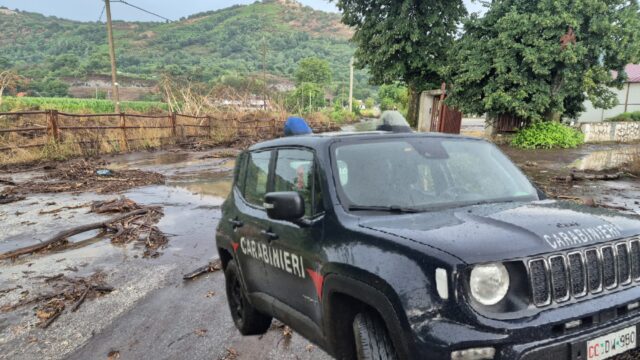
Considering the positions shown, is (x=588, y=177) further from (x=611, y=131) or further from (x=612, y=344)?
(x=611, y=131)

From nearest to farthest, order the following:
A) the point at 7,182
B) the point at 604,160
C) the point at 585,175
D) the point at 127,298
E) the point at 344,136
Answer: the point at 344,136 < the point at 127,298 < the point at 7,182 < the point at 585,175 < the point at 604,160

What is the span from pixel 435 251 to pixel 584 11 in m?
19.3

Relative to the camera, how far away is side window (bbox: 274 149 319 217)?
3126mm

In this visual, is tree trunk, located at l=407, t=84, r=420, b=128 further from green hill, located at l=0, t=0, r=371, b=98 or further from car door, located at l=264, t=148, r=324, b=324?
green hill, located at l=0, t=0, r=371, b=98

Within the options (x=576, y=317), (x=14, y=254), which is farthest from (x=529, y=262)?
(x=14, y=254)

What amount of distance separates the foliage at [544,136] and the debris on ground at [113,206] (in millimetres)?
16550

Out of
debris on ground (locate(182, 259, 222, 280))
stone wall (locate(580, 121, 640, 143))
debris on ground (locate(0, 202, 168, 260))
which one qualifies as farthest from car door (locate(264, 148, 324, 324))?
stone wall (locate(580, 121, 640, 143))

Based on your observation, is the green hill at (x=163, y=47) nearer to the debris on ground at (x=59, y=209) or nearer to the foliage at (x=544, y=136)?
the foliage at (x=544, y=136)

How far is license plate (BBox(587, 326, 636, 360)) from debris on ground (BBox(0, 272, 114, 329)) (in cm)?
457

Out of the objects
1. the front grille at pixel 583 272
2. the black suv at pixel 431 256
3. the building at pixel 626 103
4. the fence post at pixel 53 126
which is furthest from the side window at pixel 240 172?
the building at pixel 626 103

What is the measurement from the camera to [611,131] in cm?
2523

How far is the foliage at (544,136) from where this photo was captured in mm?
20078

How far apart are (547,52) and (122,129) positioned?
57.9 ft

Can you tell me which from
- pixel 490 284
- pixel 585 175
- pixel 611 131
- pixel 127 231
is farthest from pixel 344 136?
pixel 611 131
